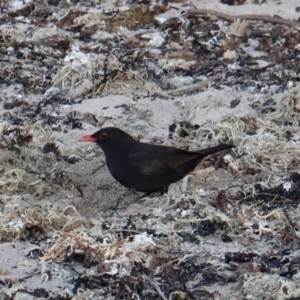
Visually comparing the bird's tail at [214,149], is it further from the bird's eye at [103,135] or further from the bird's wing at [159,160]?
the bird's eye at [103,135]

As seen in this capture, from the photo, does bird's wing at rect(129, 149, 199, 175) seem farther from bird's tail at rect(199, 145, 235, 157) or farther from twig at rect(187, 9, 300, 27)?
twig at rect(187, 9, 300, 27)

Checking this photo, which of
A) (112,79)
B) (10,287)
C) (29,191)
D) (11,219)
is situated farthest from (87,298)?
(112,79)

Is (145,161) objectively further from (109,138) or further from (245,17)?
(245,17)

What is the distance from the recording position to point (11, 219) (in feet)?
16.6

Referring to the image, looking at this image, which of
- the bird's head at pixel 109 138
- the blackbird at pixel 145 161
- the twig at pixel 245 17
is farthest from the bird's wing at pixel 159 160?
the twig at pixel 245 17

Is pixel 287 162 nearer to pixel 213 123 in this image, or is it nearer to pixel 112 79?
pixel 213 123

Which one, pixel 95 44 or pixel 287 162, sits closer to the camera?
pixel 287 162

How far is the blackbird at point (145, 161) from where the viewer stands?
5.74 metres

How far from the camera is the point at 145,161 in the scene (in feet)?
19.0

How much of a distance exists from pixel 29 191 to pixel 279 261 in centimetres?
191

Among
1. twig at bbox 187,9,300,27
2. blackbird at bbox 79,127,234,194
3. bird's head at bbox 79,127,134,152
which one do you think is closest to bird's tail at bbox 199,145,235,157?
blackbird at bbox 79,127,234,194

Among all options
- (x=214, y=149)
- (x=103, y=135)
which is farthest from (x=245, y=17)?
(x=103, y=135)

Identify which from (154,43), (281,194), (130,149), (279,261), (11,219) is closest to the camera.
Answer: (279,261)

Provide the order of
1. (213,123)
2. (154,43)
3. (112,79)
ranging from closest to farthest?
(213,123), (112,79), (154,43)
